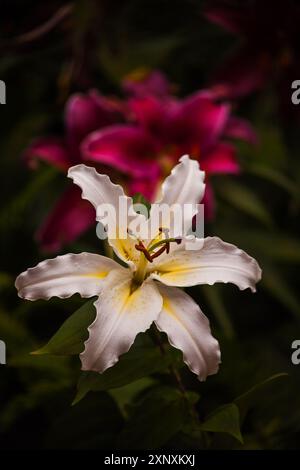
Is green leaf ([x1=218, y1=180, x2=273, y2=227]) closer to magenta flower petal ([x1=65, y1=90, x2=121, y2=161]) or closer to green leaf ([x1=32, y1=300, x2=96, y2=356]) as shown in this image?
magenta flower petal ([x1=65, y1=90, x2=121, y2=161])

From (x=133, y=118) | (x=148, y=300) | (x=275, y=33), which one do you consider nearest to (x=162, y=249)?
(x=148, y=300)

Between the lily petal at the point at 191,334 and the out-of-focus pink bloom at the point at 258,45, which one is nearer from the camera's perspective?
the lily petal at the point at 191,334

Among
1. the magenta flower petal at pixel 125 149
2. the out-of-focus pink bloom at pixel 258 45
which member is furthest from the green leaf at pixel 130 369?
the out-of-focus pink bloom at pixel 258 45

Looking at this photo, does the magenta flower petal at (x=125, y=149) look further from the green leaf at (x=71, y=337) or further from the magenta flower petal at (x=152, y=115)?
the green leaf at (x=71, y=337)

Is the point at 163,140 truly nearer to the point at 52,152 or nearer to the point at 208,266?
the point at 52,152
